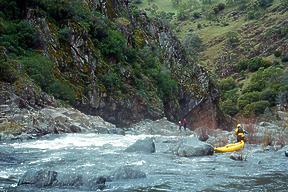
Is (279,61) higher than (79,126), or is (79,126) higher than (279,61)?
(279,61)

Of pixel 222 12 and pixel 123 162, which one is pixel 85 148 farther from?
pixel 222 12

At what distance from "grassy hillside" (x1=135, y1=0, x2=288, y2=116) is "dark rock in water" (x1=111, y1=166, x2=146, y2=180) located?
192 ft

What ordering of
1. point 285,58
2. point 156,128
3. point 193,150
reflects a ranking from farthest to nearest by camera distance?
1. point 285,58
2. point 156,128
3. point 193,150

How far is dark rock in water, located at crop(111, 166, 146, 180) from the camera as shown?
52.2 ft

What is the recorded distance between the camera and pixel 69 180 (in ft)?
49.1

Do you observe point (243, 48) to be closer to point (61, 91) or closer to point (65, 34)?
point (65, 34)

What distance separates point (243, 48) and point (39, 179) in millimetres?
110445

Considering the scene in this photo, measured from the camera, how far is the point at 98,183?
14.8 metres

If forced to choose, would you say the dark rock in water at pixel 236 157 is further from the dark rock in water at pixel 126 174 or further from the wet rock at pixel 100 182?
the wet rock at pixel 100 182

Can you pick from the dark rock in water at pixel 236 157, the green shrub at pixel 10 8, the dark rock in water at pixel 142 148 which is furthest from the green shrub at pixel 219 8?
the dark rock in water at pixel 236 157

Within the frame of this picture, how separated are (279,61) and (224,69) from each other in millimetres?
13830

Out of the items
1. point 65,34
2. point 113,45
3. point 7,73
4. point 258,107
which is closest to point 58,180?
point 7,73

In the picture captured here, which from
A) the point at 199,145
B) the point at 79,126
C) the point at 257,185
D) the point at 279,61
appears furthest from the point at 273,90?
the point at 257,185

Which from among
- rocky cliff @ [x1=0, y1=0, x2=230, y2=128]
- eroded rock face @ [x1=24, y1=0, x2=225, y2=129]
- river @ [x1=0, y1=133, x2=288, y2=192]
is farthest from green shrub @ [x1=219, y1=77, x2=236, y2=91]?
river @ [x1=0, y1=133, x2=288, y2=192]
